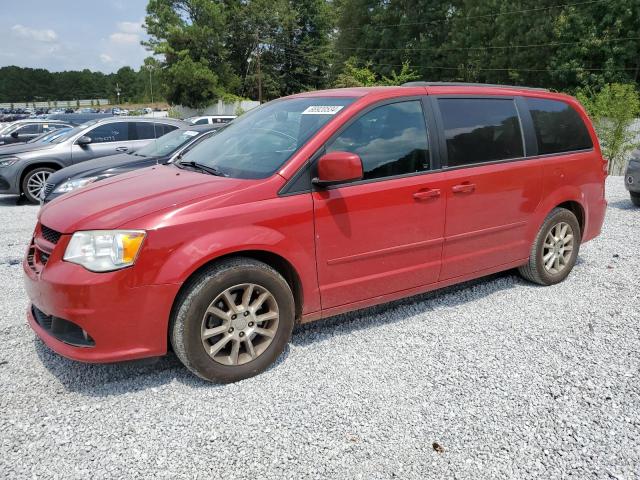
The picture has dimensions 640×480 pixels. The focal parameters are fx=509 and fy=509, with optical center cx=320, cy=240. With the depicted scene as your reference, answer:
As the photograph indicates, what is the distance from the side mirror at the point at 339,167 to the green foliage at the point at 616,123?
15.0 m

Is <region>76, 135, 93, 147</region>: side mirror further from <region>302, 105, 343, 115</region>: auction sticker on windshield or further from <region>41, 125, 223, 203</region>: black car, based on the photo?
<region>302, 105, 343, 115</region>: auction sticker on windshield

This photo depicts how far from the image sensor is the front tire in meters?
2.95

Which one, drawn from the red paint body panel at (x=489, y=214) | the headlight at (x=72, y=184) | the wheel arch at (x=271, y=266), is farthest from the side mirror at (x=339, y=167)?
the headlight at (x=72, y=184)

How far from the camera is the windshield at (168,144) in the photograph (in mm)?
7940

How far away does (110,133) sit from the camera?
10.3m

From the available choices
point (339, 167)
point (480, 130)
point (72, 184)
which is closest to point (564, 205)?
point (480, 130)

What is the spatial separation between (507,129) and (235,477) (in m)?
3.45

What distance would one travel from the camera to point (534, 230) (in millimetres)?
4602

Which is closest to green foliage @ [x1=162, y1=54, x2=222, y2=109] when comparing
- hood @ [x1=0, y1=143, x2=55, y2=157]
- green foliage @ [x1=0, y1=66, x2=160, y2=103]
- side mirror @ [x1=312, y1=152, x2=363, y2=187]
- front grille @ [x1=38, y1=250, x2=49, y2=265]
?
hood @ [x1=0, y1=143, x2=55, y2=157]

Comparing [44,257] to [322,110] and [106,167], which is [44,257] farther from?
[106,167]

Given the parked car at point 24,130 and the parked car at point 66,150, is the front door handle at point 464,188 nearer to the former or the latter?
the parked car at point 66,150

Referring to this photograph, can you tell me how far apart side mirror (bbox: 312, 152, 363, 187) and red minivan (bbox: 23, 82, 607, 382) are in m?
0.01

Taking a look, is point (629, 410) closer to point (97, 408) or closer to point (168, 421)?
point (168, 421)

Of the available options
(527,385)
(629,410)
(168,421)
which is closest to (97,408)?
(168,421)
